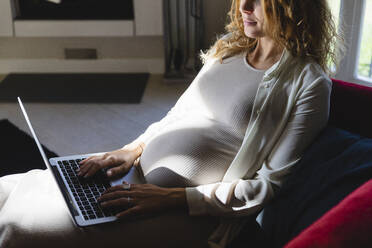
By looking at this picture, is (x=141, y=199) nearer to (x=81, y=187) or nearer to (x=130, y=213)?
(x=130, y=213)

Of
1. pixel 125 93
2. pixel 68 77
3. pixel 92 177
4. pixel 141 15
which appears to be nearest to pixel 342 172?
pixel 92 177

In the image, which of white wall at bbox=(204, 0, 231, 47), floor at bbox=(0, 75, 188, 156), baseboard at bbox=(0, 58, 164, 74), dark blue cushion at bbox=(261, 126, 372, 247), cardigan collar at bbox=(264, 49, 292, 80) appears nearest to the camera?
dark blue cushion at bbox=(261, 126, 372, 247)

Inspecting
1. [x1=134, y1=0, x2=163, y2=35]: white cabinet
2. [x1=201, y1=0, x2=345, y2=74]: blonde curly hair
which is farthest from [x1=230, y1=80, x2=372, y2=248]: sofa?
[x1=134, y1=0, x2=163, y2=35]: white cabinet

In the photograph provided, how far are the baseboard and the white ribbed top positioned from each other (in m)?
2.50

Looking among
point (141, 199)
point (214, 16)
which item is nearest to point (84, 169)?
point (141, 199)

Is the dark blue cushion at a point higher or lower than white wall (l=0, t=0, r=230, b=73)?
higher

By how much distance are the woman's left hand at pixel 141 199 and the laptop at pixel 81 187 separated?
0.08 feet

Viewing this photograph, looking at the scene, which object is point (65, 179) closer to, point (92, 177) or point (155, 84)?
point (92, 177)

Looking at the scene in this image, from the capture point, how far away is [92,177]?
132cm

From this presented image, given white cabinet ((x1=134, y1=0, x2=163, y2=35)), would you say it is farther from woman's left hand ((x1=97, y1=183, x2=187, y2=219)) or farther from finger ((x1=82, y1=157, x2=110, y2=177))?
woman's left hand ((x1=97, y1=183, x2=187, y2=219))

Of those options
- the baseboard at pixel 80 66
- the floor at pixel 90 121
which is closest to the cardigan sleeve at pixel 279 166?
the floor at pixel 90 121

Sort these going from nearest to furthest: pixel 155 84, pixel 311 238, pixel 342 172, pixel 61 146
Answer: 1. pixel 311 238
2. pixel 342 172
3. pixel 61 146
4. pixel 155 84

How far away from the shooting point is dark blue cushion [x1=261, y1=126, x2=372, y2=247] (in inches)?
39.8

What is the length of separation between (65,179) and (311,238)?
765 millimetres
